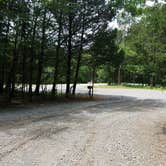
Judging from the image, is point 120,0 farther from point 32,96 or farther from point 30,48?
point 32,96

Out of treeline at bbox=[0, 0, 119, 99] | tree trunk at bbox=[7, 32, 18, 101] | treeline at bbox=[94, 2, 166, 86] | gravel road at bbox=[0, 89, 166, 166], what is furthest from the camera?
tree trunk at bbox=[7, 32, 18, 101]

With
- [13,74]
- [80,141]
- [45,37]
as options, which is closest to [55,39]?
[45,37]

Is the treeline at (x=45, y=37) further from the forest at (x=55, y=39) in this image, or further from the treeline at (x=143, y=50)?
the treeline at (x=143, y=50)

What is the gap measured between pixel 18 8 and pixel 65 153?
35.5 ft

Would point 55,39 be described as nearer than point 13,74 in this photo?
No

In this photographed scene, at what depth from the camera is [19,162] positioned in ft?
20.0

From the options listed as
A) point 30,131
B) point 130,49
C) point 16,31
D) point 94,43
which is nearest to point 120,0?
point 94,43

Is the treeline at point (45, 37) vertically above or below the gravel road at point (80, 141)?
above

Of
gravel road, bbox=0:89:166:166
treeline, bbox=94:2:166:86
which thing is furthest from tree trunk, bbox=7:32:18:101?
treeline, bbox=94:2:166:86

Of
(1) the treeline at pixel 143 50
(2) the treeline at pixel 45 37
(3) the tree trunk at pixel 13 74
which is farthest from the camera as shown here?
(3) the tree trunk at pixel 13 74

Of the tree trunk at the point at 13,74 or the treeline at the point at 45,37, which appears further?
the tree trunk at the point at 13,74

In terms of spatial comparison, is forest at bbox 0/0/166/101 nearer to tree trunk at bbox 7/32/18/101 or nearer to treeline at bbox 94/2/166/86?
tree trunk at bbox 7/32/18/101

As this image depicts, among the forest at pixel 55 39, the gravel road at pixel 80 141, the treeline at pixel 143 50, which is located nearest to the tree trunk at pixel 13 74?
the forest at pixel 55 39

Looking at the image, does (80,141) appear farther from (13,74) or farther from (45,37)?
→ (45,37)
